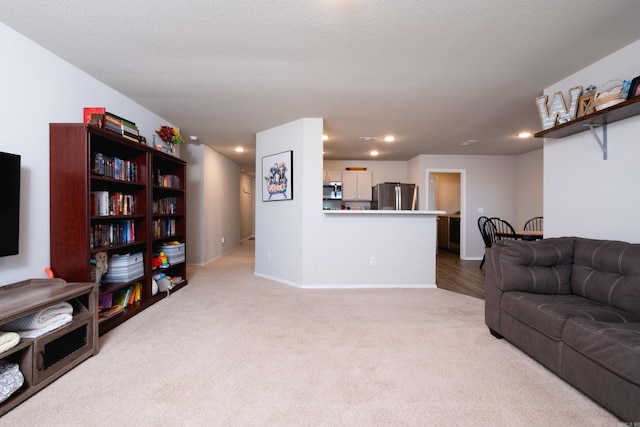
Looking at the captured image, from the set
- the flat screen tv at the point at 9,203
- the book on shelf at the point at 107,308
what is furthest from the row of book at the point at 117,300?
the flat screen tv at the point at 9,203

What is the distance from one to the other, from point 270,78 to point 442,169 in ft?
15.5

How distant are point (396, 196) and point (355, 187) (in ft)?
3.27

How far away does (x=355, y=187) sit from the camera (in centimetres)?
656

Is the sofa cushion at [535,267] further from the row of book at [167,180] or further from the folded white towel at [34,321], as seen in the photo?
the row of book at [167,180]

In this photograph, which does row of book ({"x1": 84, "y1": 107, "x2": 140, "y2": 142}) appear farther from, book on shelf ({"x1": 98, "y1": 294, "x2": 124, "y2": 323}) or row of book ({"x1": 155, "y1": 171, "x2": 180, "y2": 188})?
book on shelf ({"x1": 98, "y1": 294, "x2": 124, "y2": 323})

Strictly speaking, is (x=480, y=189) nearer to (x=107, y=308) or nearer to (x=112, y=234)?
(x=112, y=234)

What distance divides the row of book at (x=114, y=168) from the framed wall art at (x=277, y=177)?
5.81ft

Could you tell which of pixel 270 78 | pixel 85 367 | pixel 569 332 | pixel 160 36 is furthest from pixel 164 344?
pixel 569 332

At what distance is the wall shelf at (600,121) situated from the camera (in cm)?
188

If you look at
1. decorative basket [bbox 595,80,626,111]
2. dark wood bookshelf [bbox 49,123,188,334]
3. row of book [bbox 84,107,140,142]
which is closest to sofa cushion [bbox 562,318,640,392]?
A: decorative basket [bbox 595,80,626,111]

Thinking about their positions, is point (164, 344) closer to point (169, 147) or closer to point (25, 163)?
point (25, 163)

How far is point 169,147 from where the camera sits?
3.63 metres

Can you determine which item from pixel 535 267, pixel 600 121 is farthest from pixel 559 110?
pixel 535 267

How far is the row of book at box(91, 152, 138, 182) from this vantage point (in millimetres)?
2368
